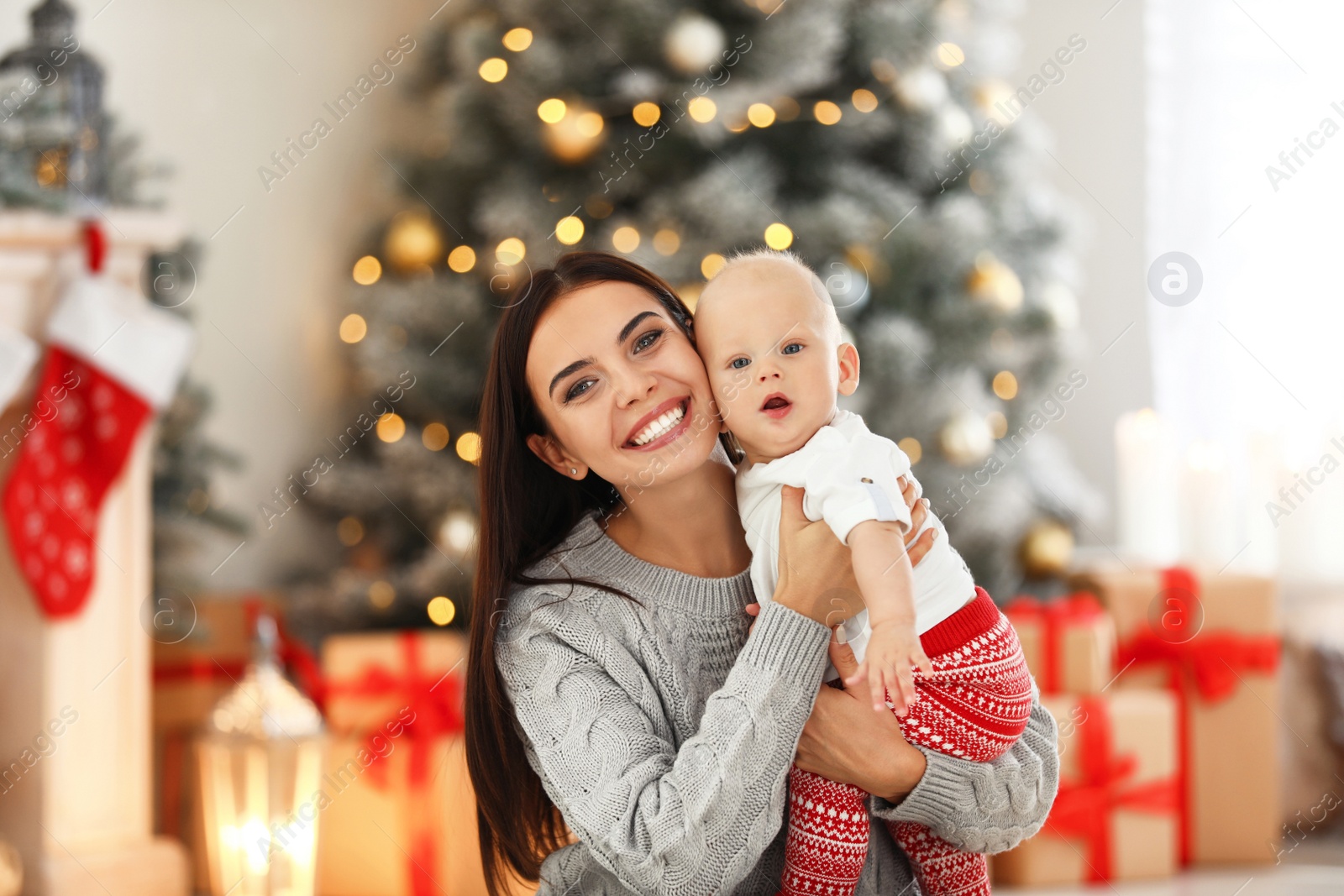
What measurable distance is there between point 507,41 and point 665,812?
225 cm

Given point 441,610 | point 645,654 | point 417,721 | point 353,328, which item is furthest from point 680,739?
point 353,328

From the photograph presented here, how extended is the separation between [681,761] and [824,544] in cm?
25

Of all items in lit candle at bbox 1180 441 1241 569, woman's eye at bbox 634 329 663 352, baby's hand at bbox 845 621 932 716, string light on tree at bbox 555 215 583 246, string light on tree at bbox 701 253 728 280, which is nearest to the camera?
baby's hand at bbox 845 621 932 716

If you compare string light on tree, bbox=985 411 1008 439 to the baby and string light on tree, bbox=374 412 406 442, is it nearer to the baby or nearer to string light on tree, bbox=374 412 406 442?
string light on tree, bbox=374 412 406 442

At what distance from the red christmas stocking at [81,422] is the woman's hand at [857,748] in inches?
77.6

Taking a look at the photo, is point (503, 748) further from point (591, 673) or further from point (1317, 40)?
point (1317, 40)

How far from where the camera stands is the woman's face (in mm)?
1202

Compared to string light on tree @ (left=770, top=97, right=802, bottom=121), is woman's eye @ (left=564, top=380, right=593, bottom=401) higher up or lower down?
lower down

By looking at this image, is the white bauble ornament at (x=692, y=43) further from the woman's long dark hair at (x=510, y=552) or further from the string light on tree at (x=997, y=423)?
the woman's long dark hair at (x=510, y=552)

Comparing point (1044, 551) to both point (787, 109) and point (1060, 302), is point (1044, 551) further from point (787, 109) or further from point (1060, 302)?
point (787, 109)

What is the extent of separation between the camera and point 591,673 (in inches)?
46.3

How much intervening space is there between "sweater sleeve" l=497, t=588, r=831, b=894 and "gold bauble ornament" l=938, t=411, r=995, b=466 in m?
1.73

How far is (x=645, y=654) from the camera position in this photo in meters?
1.22

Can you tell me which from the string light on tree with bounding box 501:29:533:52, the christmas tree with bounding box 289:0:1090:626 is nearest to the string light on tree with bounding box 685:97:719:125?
the christmas tree with bounding box 289:0:1090:626
